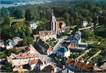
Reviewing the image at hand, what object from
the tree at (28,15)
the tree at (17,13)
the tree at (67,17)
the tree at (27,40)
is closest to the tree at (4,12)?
the tree at (17,13)

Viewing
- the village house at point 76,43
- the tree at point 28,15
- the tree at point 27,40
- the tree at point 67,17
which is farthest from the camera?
the tree at point 28,15

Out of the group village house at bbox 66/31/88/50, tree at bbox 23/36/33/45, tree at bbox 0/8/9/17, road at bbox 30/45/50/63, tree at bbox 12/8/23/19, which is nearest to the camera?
road at bbox 30/45/50/63

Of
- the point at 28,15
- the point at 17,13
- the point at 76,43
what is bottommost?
the point at 76,43

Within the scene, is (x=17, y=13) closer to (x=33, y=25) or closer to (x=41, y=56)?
(x=33, y=25)

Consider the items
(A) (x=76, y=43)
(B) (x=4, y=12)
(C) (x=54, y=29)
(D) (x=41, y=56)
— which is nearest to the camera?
(D) (x=41, y=56)

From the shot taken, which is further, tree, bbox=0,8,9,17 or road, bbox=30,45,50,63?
tree, bbox=0,8,9,17

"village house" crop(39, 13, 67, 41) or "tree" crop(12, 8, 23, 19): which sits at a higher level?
"tree" crop(12, 8, 23, 19)

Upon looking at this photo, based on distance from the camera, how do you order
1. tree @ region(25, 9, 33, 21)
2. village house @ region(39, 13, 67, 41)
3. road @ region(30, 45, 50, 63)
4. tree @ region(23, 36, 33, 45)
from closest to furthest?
road @ region(30, 45, 50, 63)
tree @ region(23, 36, 33, 45)
village house @ region(39, 13, 67, 41)
tree @ region(25, 9, 33, 21)

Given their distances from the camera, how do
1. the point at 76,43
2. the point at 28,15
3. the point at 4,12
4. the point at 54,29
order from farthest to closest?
1. the point at 28,15
2. the point at 54,29
3. the point at 4,12
4. the point at 76,43

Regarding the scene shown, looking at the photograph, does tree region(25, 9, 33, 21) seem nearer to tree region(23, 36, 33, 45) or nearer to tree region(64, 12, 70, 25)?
tree region(64, 12, 70, 25)

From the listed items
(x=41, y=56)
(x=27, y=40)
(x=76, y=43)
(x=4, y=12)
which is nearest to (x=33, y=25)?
(x=4, y=12)

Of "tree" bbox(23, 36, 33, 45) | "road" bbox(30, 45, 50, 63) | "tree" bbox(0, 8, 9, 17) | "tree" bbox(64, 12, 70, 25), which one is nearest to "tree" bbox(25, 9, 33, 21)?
"tree" bbox(0, 8, 9, 17)

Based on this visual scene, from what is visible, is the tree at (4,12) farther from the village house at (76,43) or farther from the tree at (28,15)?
the village house at (76,43)
